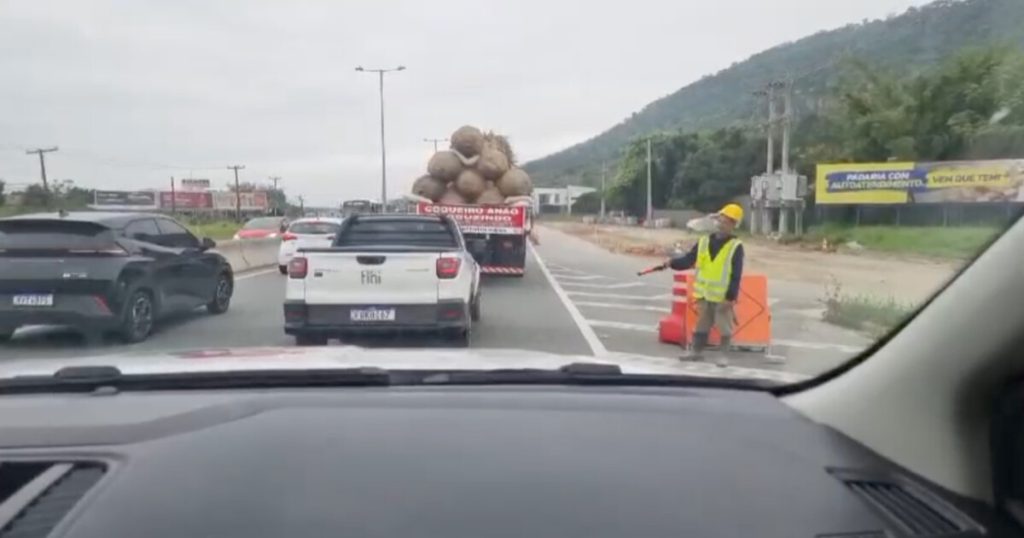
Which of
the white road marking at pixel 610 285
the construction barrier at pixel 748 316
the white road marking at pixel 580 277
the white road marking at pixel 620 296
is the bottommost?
the white road marking at pixel 580 277

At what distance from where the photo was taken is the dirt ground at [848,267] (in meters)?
3.46

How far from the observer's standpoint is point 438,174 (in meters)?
24.7

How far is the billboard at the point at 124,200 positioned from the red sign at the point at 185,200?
197 mm

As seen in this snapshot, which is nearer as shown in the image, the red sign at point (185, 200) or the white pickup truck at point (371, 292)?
the white pickup truck at point (371, 292)

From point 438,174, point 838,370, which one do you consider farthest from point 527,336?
point 438,174

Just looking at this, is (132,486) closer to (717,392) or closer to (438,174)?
(717,392)

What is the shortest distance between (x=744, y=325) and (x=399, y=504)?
928 centimetres

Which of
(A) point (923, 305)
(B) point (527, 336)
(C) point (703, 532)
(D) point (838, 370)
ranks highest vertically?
(A) point (923, 305)

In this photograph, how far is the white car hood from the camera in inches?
138

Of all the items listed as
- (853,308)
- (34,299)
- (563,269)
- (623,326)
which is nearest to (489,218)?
(563,269)

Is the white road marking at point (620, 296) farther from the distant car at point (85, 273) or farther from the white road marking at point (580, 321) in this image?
the distant car at point (85, 273)

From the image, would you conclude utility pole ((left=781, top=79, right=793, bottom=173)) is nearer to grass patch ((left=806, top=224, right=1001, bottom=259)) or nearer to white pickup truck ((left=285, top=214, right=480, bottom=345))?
grass patch ((left=806, top=224, right=1001, bottom=259))

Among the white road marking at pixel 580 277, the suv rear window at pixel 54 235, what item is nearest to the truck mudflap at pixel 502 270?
the white road marking at pixel 580 277

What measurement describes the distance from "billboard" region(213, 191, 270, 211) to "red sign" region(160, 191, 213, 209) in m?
0.48
